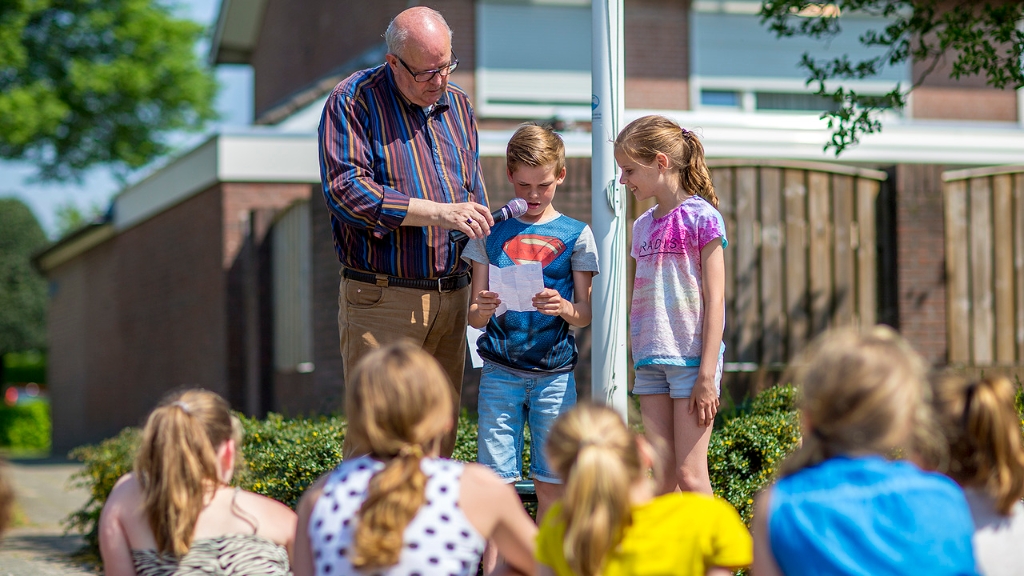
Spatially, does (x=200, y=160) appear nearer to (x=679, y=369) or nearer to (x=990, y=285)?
(x=990, y=285)

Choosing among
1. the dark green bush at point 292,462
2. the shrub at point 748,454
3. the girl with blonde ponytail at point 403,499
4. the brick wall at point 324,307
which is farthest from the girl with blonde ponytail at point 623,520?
the brick wall at point 324,307

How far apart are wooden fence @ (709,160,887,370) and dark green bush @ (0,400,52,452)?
20.5 m

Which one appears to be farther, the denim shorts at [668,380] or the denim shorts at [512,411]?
the denim shorts at [512,411]

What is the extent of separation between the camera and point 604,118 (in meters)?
4.22

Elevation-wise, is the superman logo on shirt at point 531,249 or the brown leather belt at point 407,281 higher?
the superman logo on shirt at point 531,249

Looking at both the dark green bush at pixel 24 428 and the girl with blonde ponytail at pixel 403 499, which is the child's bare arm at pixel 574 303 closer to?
the girl with blonde ponytail at pixel 403 499

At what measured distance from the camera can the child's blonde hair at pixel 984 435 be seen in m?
2.58

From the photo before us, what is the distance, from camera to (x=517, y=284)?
3996 millimetres

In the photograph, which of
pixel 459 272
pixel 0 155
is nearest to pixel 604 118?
pixel 459 272

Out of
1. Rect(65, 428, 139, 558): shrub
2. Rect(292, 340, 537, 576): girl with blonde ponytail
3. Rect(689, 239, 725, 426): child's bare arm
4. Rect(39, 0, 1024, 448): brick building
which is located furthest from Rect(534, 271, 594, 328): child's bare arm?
Rect(65, 428, 139, 558): shrub

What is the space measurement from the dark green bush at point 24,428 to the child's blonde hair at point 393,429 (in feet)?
79.2

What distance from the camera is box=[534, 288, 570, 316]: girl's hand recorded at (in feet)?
13.0

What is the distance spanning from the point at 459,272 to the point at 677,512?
194cm

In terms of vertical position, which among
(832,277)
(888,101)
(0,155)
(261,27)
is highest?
(261,27)
